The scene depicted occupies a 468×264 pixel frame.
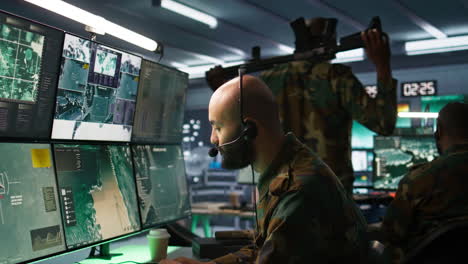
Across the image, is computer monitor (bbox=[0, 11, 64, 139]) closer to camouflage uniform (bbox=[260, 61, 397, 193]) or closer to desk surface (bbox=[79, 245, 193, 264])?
desk surface (bbox=[79, 245, 193, 264])

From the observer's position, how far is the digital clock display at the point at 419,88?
22.2ft

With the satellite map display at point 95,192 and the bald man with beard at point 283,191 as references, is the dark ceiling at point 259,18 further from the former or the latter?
the bald man with beard at point 283,191

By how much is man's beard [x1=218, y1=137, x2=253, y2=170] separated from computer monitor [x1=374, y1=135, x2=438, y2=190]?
285 centimetres

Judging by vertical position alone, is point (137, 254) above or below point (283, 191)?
below

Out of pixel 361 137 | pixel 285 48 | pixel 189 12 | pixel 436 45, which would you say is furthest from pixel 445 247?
pixel 361 137

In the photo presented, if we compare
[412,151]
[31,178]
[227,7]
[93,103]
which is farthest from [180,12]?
[31,178]

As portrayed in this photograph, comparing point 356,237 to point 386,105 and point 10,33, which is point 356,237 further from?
point 10,33

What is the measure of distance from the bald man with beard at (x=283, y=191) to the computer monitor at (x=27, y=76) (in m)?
0.54

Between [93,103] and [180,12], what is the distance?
3560 millimetres

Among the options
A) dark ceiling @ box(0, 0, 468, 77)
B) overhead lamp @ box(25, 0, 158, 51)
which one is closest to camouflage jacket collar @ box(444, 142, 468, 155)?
overhead lamp @ box(25, 0, 158, 51)

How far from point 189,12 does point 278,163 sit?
4153 millimetres

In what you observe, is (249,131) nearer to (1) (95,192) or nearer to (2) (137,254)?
(1) (95,192)

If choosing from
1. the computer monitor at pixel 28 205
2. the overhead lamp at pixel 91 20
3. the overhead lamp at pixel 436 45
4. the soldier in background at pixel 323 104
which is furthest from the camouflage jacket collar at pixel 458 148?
the overhead lamp at pixel 436 45

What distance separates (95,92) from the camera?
5.32 ft
